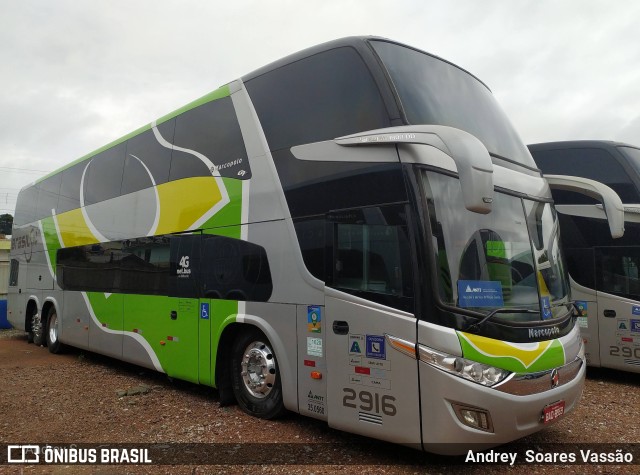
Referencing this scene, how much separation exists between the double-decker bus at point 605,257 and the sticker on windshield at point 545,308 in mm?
3329

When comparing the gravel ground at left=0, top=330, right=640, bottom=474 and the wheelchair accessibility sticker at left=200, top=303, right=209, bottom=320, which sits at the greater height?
the wheelchair accessibility sticker at left=200, top=303, right=209, bottom=320

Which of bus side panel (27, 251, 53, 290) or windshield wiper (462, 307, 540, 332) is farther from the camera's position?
bus side panel (27, 251, 53, 290)

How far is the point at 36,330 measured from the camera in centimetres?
1258

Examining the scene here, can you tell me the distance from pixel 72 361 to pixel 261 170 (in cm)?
720

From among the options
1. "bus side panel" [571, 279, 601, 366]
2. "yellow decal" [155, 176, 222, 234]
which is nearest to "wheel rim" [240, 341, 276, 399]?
"yellow decal" [155, 176, 222, 234]

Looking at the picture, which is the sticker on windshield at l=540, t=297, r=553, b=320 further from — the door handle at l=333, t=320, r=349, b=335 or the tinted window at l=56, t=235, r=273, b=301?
the tinted window at l=56, t=235, r=273, b=301

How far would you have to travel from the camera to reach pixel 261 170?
593 centimetres

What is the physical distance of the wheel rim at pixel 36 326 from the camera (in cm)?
1225

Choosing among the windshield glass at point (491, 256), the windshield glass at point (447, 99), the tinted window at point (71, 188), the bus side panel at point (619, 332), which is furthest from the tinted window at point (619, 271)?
the tinted window at point (71, 188)

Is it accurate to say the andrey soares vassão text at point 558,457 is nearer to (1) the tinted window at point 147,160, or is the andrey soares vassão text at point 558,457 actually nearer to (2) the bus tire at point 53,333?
(1) the tinted window at point 147,160

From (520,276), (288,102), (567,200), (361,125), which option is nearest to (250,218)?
(288,102)

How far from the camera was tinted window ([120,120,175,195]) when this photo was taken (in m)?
7.70

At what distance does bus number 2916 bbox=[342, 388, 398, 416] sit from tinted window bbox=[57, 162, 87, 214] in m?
7.96

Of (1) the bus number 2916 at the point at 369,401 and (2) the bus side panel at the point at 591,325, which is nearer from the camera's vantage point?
(1) the bus number 2916 at the point at 369,401
